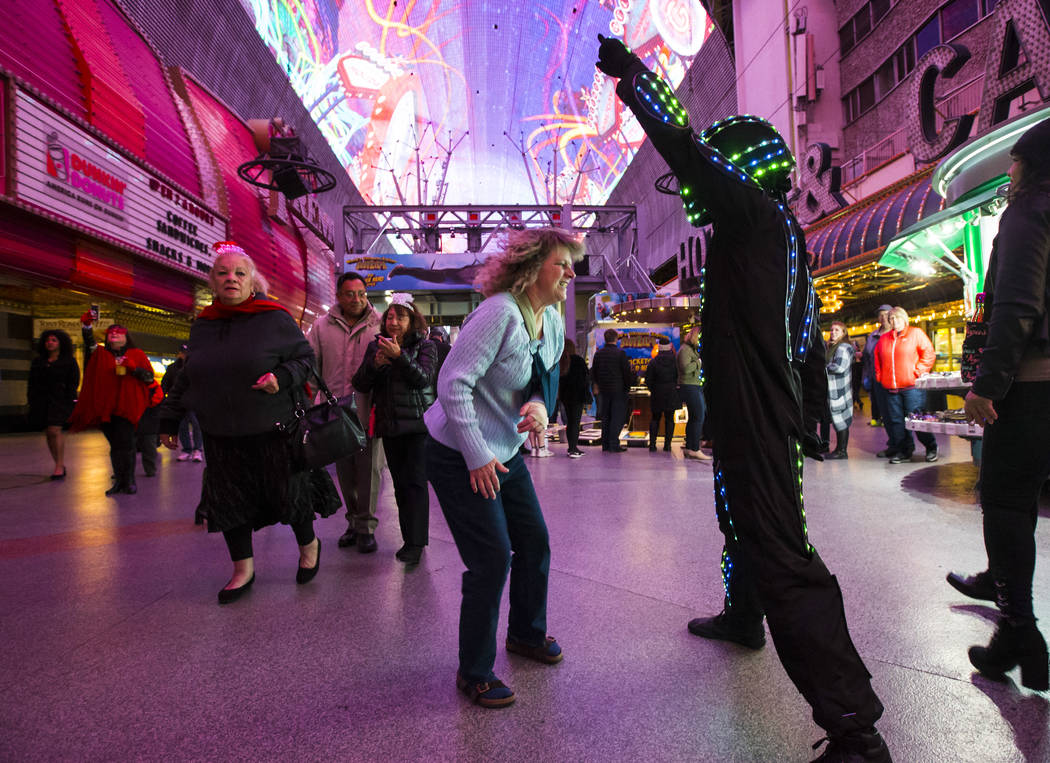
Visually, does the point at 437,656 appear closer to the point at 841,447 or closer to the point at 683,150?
the point at 683,150

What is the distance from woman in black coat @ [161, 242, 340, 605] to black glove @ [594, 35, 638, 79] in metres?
2.03

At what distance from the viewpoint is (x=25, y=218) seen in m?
5.22

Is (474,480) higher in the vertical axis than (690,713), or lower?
higher

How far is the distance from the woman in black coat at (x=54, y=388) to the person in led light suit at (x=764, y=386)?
749 centimetres

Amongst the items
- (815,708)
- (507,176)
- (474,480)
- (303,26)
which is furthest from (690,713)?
(507,176)

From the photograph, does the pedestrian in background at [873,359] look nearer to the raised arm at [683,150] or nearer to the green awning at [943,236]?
the green awning at [943,236]

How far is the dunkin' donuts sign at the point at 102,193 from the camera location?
507 cm

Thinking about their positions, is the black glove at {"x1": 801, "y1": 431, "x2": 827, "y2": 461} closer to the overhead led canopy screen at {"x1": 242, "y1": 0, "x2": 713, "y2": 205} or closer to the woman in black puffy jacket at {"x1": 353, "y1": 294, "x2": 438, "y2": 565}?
the woman in black puffy jacket at {"x1": 353, "y1": 294, "x2": 438, "y2": 565}

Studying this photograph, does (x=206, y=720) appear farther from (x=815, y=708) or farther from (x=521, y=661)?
(x=815, y=708)

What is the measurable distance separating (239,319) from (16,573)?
81.3 inches

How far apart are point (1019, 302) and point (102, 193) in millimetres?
7473

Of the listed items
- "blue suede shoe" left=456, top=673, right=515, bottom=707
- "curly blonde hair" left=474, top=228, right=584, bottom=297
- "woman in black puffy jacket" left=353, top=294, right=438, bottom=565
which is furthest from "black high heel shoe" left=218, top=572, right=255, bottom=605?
"curly blonde hair" left=474, top=228, right=584, bottom=297

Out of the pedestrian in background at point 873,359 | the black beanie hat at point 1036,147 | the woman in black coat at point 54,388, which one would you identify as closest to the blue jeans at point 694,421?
the pedestrian in background at point 873,359

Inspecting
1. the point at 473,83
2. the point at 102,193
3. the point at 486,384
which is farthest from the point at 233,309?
the point at 473,83
